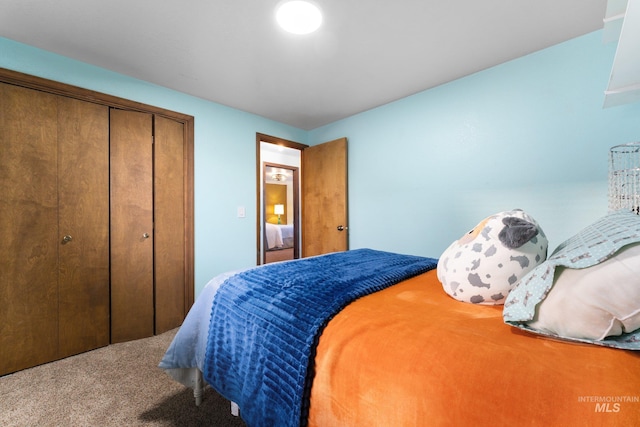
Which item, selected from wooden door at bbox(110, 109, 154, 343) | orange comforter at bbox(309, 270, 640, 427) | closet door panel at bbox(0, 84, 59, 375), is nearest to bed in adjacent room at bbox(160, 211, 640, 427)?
orange comforter at bbox(309, 270, 640, 427)

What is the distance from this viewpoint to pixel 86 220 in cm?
215

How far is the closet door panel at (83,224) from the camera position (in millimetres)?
2059

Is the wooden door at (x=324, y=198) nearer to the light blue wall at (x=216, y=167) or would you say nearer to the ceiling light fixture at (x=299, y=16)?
the light blue wall at (x=216, y=167)

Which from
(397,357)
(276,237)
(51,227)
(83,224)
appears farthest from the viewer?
(276,237)

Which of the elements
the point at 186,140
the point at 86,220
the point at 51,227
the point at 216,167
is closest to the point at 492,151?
the point at 216,167

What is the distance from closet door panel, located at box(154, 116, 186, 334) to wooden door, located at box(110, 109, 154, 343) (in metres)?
0.06

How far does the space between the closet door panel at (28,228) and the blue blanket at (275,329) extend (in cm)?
169

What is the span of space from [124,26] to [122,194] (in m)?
1.30

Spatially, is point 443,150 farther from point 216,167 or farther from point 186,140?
point 186,140

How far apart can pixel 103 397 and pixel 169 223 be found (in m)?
1.44

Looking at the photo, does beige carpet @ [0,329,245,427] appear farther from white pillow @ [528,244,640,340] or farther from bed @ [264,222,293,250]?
bed @ [264,222,293,250]

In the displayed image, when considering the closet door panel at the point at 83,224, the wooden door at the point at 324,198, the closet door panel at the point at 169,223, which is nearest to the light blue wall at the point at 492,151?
the wooden door at the point at 324,198

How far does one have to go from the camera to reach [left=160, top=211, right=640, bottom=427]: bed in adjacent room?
1.86 feet

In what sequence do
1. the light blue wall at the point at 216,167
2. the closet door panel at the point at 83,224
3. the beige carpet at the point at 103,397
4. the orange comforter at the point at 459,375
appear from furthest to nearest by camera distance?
the light blue wall at the point at 216,167, the closet door panel at the point at 83,224, the beige carpet at the point at 103,397, the orange comforter at the point at 459,375
